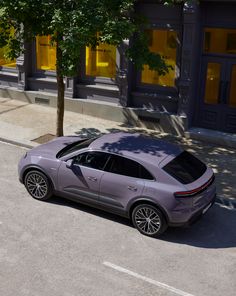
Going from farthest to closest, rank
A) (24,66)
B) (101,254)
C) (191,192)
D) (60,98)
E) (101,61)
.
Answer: (24,66) → (101,61) → (60,98) → (191,192) → (101,254)

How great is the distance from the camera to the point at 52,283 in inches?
296

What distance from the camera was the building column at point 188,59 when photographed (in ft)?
45.6

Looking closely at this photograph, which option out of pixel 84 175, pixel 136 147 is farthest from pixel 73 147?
pixel 136 147

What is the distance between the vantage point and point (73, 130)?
49.7 ft

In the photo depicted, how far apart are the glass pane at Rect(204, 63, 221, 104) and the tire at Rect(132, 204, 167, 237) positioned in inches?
279

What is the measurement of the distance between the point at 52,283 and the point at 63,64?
5.86 meters

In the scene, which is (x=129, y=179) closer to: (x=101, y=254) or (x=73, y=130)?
(x=101, y=254)

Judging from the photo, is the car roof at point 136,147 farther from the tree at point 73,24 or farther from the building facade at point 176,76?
the building facade at point 176,76

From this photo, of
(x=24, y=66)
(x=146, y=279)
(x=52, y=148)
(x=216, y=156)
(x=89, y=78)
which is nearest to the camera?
(x=146, y=279)

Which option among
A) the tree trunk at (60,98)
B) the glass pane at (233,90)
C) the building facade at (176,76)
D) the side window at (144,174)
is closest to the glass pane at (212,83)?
the building facade at (176,76)

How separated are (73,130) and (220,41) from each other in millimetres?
5531

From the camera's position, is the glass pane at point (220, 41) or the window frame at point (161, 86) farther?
the window frame at point (161, 86)

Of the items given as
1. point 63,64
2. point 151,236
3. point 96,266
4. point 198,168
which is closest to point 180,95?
point 63,64

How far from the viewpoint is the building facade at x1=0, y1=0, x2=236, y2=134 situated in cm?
1425
